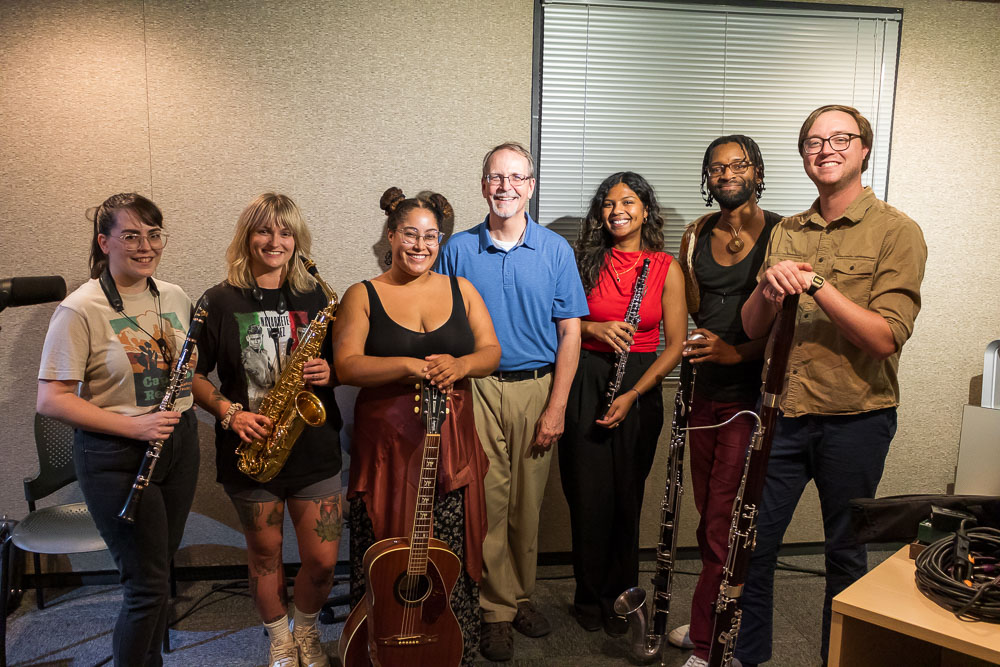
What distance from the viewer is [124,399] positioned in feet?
7.18

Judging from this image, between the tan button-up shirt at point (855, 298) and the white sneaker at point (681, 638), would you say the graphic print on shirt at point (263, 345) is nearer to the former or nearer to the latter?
the tan button-up shirt at point (855, 298)

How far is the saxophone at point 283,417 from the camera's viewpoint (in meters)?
2.35

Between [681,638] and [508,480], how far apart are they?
3.25ft

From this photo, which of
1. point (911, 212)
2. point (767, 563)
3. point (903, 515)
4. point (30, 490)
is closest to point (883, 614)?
point (903, 515)

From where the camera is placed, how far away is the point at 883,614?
4.65 ft

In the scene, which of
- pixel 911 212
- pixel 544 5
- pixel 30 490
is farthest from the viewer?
pixel 911 212

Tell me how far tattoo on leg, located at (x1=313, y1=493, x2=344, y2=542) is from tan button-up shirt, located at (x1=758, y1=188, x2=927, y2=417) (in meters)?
1.63

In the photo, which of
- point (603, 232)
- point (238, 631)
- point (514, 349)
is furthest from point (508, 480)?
point (238, 631)

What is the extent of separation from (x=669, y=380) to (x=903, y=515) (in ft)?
6.56

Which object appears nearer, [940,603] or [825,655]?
[940,603]

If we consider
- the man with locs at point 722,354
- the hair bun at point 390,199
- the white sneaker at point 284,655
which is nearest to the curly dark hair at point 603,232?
the man with locs at point 722,354

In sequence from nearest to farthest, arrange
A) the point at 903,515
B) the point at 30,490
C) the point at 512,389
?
the point at 903,515, the point at 512,389, the point at 30,490

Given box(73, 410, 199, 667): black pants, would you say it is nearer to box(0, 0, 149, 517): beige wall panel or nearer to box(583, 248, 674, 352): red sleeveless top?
box(0, 0, 149, 517): beige wall panel

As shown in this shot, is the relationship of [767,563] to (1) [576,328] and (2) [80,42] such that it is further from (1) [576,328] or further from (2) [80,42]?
(2) [80,42]
